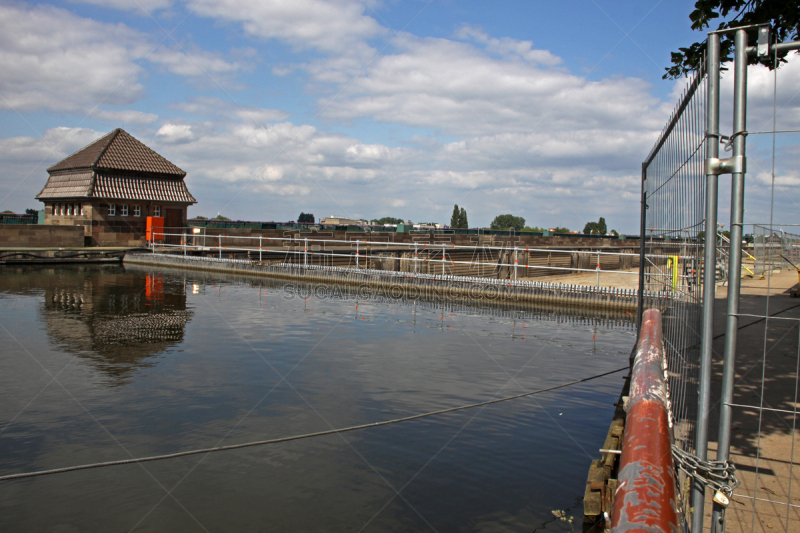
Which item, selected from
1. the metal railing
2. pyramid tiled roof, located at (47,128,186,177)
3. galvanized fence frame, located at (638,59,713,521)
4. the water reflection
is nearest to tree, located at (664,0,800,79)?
galvanized fence frame, located at (638,59,713,521)

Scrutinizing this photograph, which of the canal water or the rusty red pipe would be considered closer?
the rusty red pipe

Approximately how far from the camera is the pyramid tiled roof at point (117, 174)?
34000mm

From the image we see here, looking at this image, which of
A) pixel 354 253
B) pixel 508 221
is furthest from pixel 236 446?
pixel 508 221

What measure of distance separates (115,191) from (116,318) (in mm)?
25017

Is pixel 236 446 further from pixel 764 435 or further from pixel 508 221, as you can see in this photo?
pixel 508 221

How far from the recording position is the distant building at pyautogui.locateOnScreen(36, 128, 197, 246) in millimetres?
32969

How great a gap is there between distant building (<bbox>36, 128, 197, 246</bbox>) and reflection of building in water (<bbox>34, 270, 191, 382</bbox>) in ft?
46.0

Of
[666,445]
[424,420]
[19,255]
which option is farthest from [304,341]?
[19,255]

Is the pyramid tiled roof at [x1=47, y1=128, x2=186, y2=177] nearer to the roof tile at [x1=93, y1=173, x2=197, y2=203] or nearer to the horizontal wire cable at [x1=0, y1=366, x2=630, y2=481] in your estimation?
the roof tile at [x1=93, y1=173, x2=197, y2=203]

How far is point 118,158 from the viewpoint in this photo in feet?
118

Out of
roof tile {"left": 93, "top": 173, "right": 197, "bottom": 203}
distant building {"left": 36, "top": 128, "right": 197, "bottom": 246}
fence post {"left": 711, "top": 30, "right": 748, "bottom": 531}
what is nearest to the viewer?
fence post {"left": 711, "top": 30, "right": 748, "bottom": 531}

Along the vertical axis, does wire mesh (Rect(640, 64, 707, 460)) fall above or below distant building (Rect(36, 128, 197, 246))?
below

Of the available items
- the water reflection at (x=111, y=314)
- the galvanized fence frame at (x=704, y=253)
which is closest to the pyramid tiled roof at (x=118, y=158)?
the water reflection at (x=111, y=314)

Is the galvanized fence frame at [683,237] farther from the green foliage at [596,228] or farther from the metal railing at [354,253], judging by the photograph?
the green foliage at [596,228]
